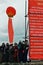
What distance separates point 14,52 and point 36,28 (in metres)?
1.87

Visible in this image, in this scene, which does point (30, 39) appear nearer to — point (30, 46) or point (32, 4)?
point (30, 46)

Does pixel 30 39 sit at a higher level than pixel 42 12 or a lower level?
lower

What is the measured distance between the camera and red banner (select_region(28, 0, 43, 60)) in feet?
59.9

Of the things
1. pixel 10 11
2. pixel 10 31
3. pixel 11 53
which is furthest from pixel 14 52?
pixel 10 11

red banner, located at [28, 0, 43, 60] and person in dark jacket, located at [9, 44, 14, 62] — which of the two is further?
red banner, located at [28, 0, 43, 60]

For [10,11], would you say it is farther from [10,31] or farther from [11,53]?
[11,53]

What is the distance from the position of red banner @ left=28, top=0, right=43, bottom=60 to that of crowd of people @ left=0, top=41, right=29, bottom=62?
1.29ft

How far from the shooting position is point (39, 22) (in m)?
18.8

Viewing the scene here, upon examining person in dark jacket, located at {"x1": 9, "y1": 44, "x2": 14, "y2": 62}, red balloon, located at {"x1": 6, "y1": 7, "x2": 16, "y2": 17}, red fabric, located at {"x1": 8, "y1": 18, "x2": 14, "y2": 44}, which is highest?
red balloon, located at {"x1": 6, "y1": 7, "x2": 16, "y2": 17}

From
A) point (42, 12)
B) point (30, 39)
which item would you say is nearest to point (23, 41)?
point (30, 39)

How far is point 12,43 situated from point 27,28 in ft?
4.35

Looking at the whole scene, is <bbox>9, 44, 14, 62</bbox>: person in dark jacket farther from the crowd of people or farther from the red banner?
the red banner

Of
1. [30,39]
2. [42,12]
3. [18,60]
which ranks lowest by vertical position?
[18,60]

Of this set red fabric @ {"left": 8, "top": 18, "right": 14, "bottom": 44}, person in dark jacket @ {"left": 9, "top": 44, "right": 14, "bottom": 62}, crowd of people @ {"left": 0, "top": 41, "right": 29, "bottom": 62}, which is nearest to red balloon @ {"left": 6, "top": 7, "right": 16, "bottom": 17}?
red fabric @ {"left": 8, "top": 18, "right": 14, "bottom": 44}
